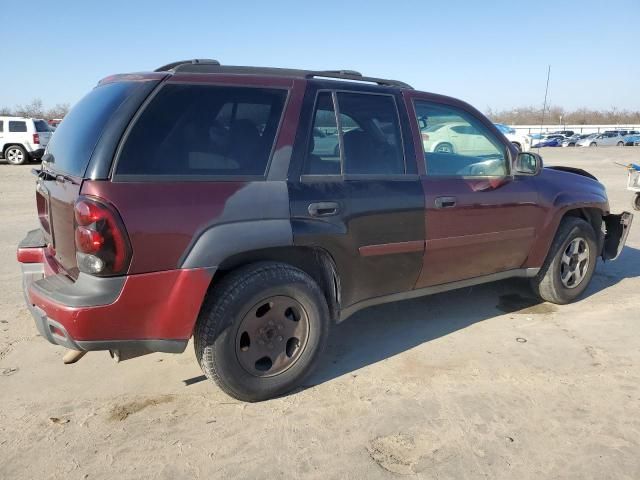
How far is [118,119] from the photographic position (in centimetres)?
252

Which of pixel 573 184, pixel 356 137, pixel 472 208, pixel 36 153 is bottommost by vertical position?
pixel 36 153

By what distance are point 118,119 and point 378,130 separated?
5.42 ft

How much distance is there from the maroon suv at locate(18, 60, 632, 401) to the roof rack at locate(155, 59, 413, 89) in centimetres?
2

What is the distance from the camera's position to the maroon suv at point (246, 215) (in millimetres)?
2457

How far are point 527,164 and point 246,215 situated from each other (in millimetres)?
2490

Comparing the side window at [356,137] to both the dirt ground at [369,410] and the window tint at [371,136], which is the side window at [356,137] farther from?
the dirt ground at [369,410]

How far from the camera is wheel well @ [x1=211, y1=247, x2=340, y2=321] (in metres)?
2.85

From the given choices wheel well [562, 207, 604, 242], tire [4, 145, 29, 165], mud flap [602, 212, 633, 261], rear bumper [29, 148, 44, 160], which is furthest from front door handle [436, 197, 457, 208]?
tire [4, 145, 29, 165]

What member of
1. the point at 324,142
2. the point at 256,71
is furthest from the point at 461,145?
the point at 256,71

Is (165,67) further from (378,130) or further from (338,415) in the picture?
(338,415)

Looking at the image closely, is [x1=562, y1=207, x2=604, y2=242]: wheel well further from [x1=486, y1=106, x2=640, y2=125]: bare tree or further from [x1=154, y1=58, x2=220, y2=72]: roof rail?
[x1=486, y1=106, x2=640, y2=125]: bare tree

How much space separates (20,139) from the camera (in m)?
17.5

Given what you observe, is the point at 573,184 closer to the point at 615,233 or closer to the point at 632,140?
the point at 615,233

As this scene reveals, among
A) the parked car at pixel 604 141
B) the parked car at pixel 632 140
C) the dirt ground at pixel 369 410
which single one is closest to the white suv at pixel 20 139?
the dirt ground at pixel 369 410
